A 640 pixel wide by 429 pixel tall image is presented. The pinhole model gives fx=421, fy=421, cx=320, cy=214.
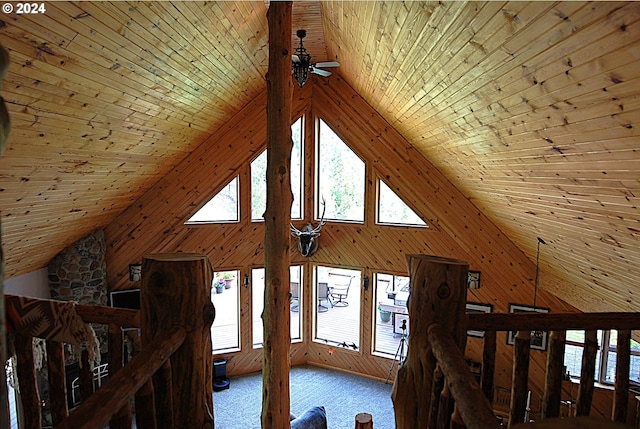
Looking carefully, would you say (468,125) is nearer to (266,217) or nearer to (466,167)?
(466,167)

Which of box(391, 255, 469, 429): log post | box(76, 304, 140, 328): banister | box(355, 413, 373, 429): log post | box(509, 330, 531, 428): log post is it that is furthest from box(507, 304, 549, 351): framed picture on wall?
box(76, 304, 140, 328): banister

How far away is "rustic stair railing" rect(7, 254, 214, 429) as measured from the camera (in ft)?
5.14

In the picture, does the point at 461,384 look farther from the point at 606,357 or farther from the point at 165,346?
the point at 606,357

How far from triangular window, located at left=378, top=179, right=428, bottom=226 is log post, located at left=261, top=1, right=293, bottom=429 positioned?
3.62 metres

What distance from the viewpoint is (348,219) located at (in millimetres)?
7703

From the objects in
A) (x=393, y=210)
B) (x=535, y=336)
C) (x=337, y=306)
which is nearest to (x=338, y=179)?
(x=393, y=210)

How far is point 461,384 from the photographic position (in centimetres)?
125

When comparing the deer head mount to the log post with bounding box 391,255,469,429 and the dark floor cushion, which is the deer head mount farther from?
the log post with bounding box 391,255,469,429

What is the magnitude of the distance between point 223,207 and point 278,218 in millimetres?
3617

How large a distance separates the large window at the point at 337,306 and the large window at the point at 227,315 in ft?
4.87

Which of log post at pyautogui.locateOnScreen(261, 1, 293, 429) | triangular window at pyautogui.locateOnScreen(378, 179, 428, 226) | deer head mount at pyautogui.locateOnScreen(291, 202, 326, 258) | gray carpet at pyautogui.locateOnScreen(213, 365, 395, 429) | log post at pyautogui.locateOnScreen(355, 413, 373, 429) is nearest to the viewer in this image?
log post at pyautogui.locateOnScreen(261, 1, 293, 429)

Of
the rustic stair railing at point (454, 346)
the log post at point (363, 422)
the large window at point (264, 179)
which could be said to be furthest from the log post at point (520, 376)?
the large window at point (264, 179)

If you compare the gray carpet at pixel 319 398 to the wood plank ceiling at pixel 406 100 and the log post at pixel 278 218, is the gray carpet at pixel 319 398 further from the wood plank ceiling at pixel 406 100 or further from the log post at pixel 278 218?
the wood plank ceiling at pixel 406 100

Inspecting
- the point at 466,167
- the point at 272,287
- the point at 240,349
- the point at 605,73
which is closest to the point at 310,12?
the point at 466,167
